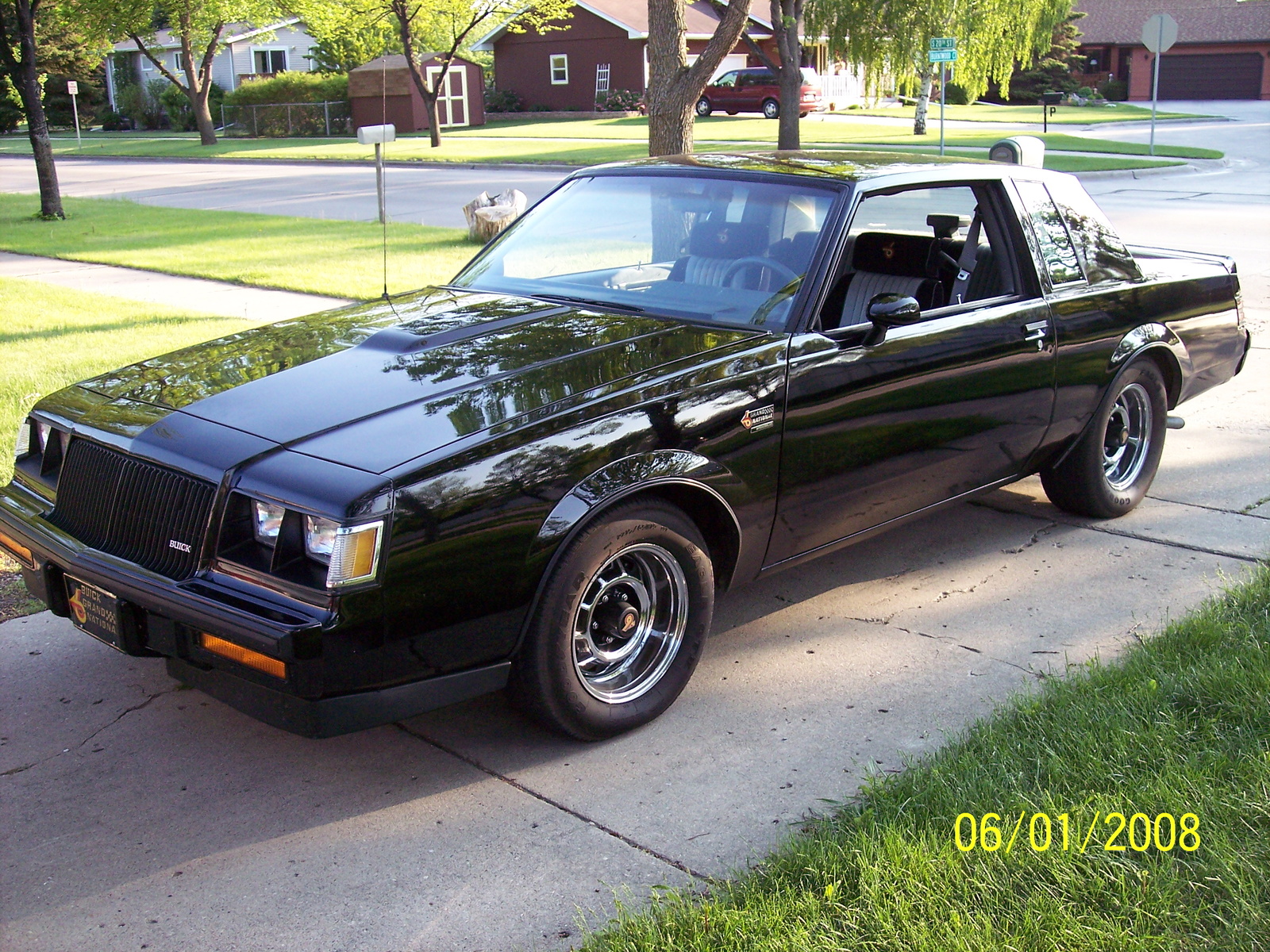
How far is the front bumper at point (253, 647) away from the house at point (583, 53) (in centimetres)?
4934

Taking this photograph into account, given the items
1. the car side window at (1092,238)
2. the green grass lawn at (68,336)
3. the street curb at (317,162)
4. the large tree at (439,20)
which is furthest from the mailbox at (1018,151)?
the large tree at (439,20)

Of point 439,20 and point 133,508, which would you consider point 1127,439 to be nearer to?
point 133,508

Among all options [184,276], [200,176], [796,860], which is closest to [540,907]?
[796,860]

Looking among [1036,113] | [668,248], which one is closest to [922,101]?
[1036,113]

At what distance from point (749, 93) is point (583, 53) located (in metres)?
9.62

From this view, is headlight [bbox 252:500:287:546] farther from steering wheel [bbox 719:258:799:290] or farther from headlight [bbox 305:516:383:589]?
steering wheel [bbox 719:258:799:290]

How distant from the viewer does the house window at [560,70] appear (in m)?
53.5

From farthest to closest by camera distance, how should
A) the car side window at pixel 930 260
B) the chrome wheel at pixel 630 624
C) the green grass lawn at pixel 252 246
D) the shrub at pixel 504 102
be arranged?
1. the shrub at pixel 504 102
2. the green grass lawn at pixel 252 246
3. the car side window at pixel 930 260
4. the chrome wheel at pixel 630 624

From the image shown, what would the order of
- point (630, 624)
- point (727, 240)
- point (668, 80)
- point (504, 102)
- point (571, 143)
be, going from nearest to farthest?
point (630, 624)
point (727, 240)
point (668, 80)
point (571, 143)
point (504, 102)

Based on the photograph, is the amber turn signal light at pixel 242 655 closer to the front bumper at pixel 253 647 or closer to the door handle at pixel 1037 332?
the front bumper at pixel 253 647

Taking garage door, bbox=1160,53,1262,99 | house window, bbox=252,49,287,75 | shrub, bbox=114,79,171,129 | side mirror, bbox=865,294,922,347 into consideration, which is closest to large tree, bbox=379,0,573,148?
shrub, bbox=114,79,171,129

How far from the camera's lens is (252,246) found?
49.4 ft

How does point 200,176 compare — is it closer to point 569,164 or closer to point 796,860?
point 569,164

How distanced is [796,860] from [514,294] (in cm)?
254
